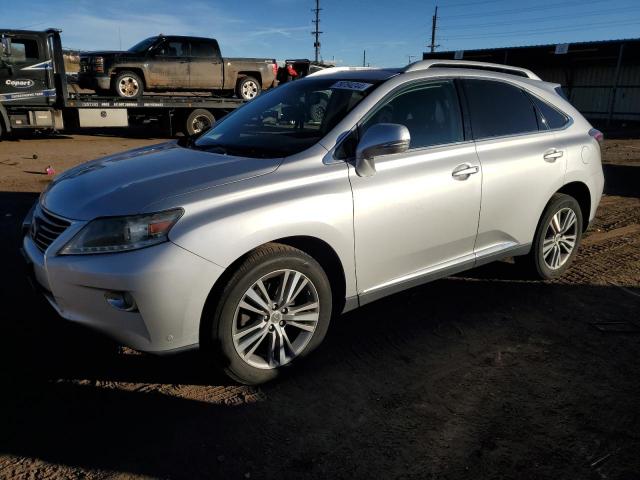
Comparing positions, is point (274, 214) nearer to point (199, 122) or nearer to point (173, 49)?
point (199, 122)

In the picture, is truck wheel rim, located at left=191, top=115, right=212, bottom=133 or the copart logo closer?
the copart logo

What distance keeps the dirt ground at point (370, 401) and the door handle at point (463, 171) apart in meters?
1.04

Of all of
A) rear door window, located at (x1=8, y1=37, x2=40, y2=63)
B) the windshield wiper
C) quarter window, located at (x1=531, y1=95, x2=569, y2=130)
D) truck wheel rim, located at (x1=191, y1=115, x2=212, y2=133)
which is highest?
rear door window, located at (x1=8, y1=37, x2=40, y2=63)

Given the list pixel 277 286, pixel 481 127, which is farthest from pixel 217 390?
pixel 481 127

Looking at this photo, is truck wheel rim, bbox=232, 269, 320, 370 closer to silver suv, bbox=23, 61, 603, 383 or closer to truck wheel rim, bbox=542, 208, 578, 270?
silver suv, bbox=23, 61, 603, 383

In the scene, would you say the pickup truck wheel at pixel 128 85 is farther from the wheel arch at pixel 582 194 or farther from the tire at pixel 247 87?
the wheel arch at pixel 582 194

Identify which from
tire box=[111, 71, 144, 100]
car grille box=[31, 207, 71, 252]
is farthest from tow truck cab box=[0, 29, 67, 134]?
car grille box=[31, 207, 71, 252]

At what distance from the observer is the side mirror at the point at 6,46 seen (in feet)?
42.3

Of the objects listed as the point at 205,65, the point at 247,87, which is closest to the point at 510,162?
the point at 205,65

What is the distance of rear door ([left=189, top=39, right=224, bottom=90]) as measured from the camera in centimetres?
1605

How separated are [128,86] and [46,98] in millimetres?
2306

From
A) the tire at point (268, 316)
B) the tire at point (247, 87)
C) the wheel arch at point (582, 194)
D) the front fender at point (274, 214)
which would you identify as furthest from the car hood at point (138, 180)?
the tire at point (247, 87)

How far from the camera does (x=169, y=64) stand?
15695 mm

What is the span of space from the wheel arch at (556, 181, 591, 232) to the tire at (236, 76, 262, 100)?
13.8m
